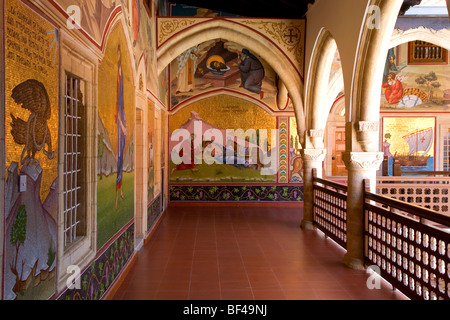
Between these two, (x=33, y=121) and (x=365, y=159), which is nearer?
(x=33, y=121)

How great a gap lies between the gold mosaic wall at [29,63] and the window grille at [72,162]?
820 mm

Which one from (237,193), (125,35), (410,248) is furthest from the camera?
(237,193)

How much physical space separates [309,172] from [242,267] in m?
4.15

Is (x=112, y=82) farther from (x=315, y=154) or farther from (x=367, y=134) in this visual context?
(x=315, y=154)

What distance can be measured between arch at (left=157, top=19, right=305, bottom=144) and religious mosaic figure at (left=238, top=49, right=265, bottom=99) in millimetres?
3510

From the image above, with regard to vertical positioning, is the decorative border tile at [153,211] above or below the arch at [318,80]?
below

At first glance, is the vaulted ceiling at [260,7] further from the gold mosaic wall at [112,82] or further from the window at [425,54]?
the window at [425,54]

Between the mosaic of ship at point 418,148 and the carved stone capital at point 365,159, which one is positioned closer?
the carved stone capital at point 365,159

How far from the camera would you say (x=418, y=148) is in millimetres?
13211

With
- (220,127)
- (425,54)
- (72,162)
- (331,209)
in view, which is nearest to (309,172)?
(331,209)

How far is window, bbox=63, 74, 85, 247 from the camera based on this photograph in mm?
3701

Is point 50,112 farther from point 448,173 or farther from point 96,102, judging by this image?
point 448,173

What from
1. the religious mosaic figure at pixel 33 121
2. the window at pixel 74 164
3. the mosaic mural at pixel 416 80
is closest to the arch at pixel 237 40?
the window at pixel 74 164

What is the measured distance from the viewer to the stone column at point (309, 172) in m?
9.26
